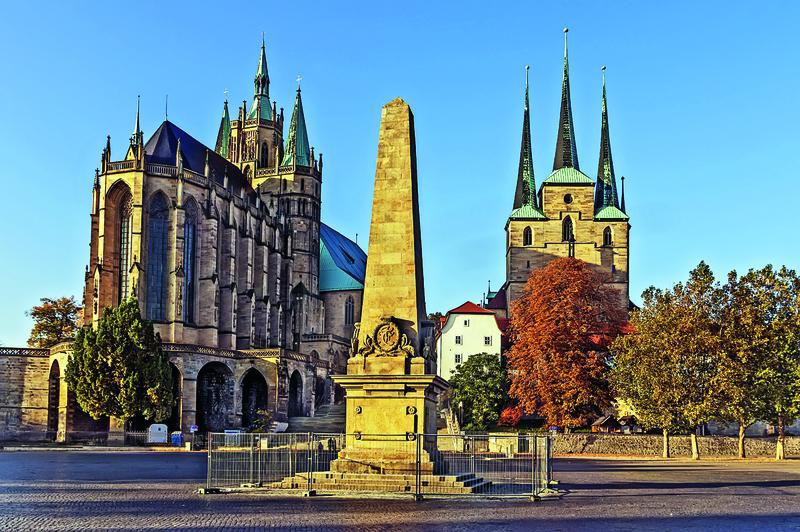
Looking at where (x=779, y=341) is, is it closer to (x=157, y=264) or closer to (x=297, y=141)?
A: (x=157, y=264)

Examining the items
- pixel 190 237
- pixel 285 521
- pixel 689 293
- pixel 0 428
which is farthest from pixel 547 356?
pixel 285 521

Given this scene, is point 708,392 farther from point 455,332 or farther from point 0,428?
point 0,428

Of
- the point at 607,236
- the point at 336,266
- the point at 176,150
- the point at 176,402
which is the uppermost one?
the point at 176,150

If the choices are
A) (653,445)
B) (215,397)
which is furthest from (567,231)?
(653,445)

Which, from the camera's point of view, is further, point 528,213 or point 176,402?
point 528,213

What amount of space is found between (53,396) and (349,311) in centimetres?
3626

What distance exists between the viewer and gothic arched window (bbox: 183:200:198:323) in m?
72.8

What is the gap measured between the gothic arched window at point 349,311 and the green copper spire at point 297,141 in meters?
14.5

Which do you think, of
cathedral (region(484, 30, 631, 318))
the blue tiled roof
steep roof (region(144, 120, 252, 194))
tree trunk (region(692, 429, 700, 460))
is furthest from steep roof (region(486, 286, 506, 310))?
tree trunk (region(692, 429, 700, 460))

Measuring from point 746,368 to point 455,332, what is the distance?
34.7m

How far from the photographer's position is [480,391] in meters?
67.4

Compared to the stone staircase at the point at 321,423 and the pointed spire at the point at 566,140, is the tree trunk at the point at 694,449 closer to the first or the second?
the stone staircase at the point at 321,423

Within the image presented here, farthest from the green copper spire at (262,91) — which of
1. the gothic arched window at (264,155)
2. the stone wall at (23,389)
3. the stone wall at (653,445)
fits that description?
the stone wall at (653,445)

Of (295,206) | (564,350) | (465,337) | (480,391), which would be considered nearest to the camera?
(564,350)
